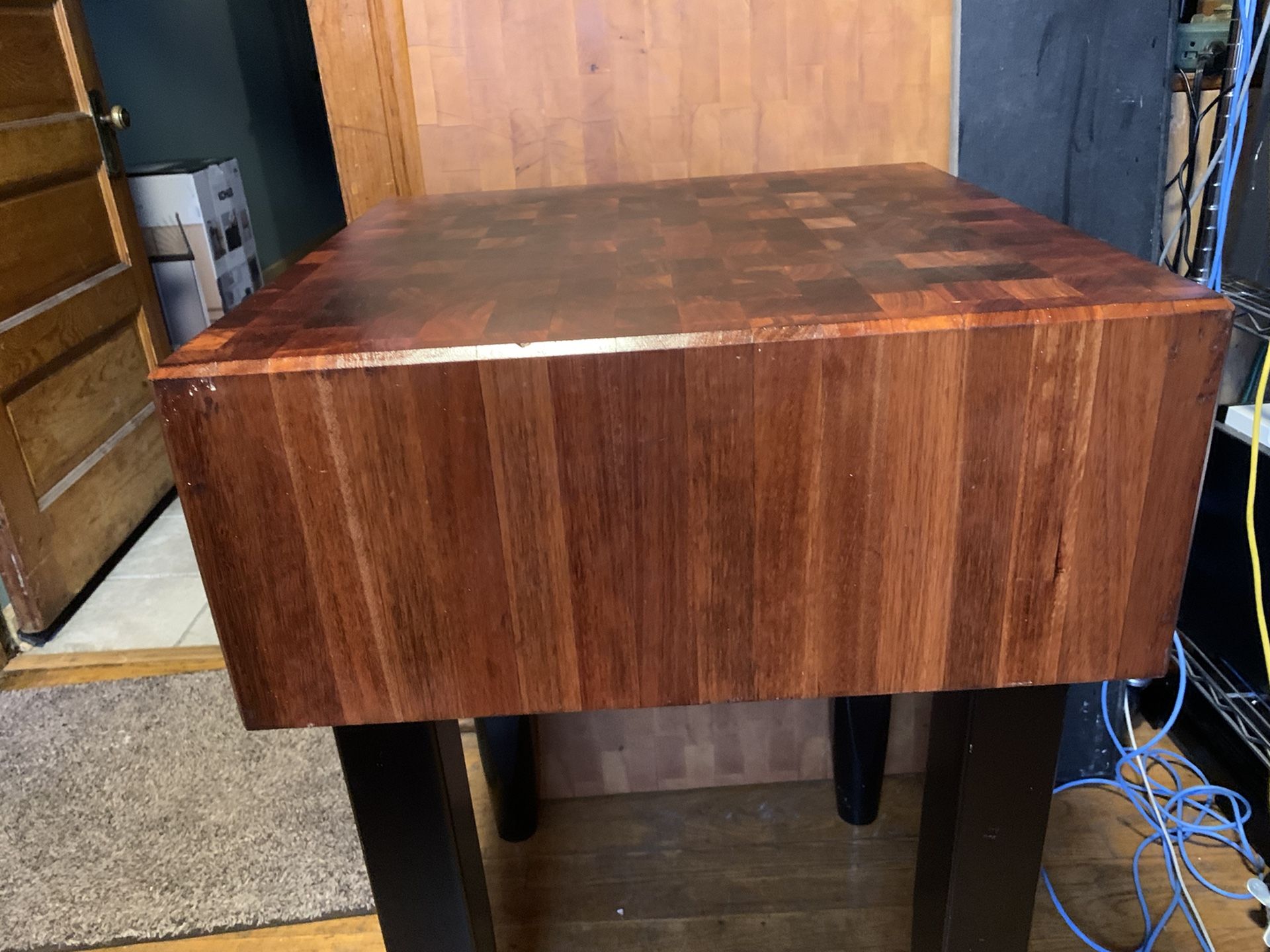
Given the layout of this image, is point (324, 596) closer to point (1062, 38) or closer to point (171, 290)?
point (1062, 38)

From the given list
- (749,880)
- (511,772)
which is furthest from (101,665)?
(749,880)

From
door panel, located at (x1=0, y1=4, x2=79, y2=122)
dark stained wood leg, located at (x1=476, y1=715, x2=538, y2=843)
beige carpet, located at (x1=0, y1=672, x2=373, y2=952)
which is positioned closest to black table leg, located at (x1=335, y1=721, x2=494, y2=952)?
dark stained wood leg, located at (x1=476, y1=715, x2=538, y2=843)

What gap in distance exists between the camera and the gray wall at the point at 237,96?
2.70 meters

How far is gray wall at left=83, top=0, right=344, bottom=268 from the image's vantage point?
2703mm

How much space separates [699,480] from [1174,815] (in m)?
1.02

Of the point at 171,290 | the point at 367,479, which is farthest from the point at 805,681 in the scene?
the point at 171,290

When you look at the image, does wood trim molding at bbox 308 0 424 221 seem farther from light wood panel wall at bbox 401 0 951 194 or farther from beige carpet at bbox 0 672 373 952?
beige carpet at bbox 0 672 373 952

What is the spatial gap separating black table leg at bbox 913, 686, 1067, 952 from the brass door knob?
2.11m

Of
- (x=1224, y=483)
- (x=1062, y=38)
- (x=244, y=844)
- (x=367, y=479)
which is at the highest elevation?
(x=1062, y=38)

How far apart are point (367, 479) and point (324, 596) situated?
76 mm

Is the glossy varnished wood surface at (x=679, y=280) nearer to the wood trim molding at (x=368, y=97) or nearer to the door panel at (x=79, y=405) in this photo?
the wood trim molding at (x=368, y=97)

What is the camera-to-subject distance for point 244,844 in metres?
1.26

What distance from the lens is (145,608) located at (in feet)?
6.18

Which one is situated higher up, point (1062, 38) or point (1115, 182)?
point (1062, 38)
